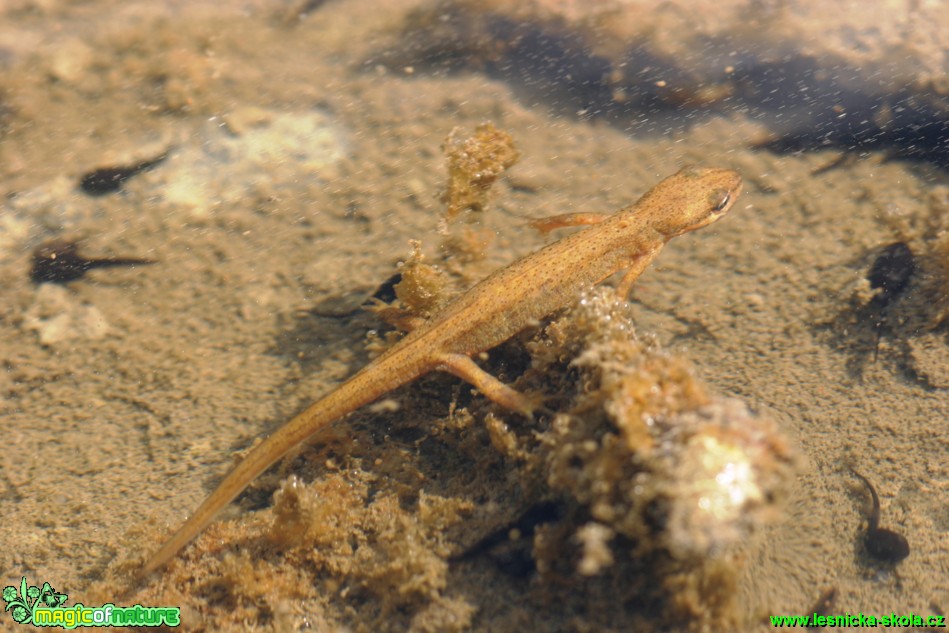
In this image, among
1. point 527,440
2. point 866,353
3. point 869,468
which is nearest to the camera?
point 527,440

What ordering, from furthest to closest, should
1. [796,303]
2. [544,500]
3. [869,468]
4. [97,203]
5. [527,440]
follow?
[97,203]
[796,303]
[869,468]
[527,440]
[544,500]

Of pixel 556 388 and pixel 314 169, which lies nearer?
pixel 556 388

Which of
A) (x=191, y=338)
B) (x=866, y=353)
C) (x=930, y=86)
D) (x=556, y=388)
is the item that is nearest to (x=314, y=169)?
(x=191, y=338)

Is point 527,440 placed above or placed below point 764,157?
below

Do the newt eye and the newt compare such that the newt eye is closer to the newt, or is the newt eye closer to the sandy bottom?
the newt

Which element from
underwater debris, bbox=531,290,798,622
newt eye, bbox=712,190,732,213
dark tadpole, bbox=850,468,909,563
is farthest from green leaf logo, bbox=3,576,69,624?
newt eye, bbox=712,190,732,213

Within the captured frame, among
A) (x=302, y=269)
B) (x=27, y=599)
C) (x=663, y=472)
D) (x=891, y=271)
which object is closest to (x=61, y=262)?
(x=302, y=269)

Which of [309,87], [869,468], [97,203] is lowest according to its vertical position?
[97,203]

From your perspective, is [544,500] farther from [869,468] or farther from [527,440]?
[869,468]
